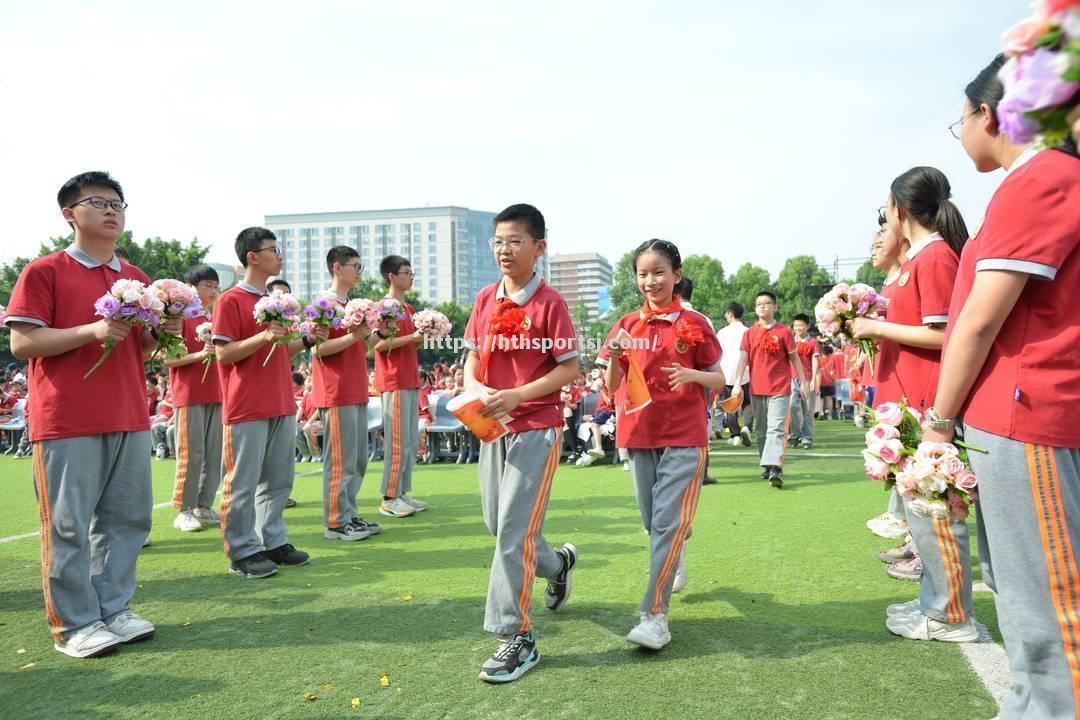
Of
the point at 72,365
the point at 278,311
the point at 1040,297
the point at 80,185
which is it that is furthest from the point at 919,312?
the point at 80,185

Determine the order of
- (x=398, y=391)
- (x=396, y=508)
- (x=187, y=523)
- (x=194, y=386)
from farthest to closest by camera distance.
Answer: (x=396, y=508), (x=398, y=391), (x=194, y=386), (x=187, y=523)

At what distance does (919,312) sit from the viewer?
3.83 metres

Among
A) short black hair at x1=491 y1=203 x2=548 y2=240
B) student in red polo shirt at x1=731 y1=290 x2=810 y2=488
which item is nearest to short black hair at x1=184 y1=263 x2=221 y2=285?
short black hair at x1=491 y1=203 x2=548 y2=240

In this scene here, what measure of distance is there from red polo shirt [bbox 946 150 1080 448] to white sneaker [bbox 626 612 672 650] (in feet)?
6.62

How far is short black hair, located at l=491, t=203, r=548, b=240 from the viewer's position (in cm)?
384

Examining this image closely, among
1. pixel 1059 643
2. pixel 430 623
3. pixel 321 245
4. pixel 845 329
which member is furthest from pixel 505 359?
pixel 321 245

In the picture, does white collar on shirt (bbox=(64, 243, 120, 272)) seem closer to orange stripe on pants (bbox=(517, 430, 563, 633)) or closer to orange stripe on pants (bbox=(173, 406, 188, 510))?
orange stripe on pants (bbox=(517, 430, 563, 633))

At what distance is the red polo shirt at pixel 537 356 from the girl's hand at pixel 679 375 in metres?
0.59

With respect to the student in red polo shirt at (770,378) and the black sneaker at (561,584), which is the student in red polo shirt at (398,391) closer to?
the black sneaker at (561,584)

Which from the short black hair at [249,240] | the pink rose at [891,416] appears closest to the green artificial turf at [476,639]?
the pink rose at [891,416]

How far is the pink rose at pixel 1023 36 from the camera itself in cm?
128

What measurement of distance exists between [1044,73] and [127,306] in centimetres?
406

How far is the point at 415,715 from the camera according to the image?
3084mm

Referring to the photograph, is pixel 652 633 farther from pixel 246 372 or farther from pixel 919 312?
pixel 246 372
